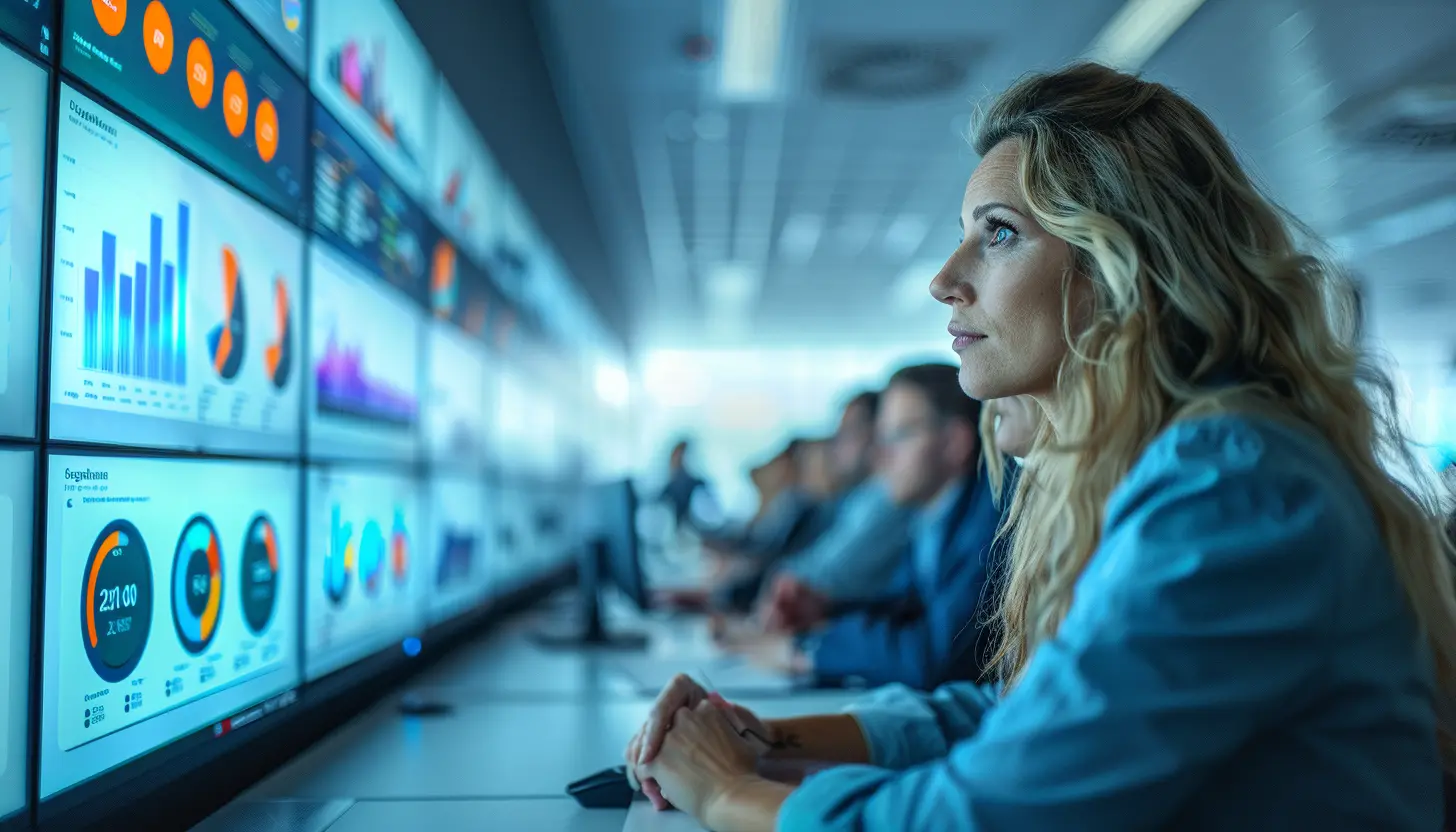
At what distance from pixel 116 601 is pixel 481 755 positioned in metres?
0.66

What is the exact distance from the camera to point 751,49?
13.9 feet

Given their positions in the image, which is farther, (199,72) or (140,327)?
(199,72)

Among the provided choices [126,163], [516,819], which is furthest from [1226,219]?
[126,163]

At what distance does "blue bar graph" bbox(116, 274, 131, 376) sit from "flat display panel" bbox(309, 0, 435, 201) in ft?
2.52

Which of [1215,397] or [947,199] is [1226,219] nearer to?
[1215,397]

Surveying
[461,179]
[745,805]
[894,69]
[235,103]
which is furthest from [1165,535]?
[894,69]

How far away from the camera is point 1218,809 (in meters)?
0.79

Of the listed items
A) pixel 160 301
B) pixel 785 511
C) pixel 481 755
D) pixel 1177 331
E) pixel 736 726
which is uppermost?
pixel 160 301

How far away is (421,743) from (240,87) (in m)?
1.09

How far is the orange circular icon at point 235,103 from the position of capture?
4.68 feet

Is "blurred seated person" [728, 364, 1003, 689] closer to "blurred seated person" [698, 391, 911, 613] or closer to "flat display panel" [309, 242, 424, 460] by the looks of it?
"blurred seated person" [698, 391, 911, 613]

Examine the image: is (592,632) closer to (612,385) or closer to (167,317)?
(167,317)

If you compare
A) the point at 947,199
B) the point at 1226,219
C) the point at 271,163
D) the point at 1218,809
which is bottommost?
the point at 1218,809

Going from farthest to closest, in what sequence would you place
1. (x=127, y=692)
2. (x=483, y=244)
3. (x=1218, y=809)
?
1. (x=483, y=244)
2. (x=127, y=692)
3. (x=1218, y=809)
